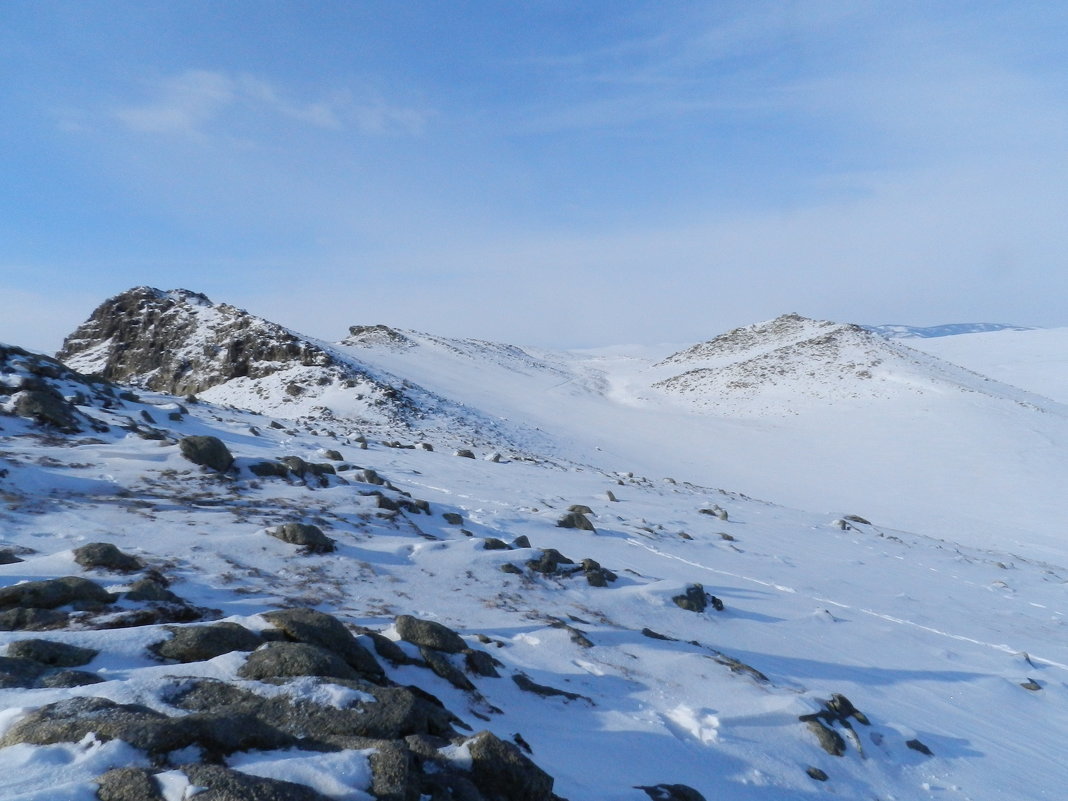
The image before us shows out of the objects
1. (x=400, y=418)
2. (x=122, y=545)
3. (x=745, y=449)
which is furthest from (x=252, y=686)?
(x=745, y=449)

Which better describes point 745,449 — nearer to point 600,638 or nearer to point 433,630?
point 600,638

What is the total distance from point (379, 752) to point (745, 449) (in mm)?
26850

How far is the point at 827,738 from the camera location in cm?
519

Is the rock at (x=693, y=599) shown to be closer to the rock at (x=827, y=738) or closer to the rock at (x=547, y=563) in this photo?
the rock at (x=547, y=563)

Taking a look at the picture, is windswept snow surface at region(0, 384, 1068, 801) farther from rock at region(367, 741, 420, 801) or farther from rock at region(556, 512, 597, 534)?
rock at region(556, 512, 597, 534)

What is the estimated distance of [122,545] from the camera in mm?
6121

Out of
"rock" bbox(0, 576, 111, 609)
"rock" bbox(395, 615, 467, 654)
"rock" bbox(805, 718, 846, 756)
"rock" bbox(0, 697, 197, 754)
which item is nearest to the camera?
"rock" bbox(0, 697, 197, 754)

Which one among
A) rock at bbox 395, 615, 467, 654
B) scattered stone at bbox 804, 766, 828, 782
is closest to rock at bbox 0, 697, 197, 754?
rock at bbox 395, 615, 467, 654

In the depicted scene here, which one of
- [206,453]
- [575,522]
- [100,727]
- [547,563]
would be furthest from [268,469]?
[100,727]

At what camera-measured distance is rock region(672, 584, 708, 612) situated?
7582 mm

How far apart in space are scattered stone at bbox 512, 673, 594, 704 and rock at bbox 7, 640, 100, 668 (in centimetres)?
281

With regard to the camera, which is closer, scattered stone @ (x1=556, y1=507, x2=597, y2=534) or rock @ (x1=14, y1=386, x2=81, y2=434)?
rock @ (x1=14, y1=386, x2=81, y2=434)

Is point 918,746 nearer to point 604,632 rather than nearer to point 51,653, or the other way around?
point 604,632

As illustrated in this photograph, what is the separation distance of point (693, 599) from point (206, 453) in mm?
6652
